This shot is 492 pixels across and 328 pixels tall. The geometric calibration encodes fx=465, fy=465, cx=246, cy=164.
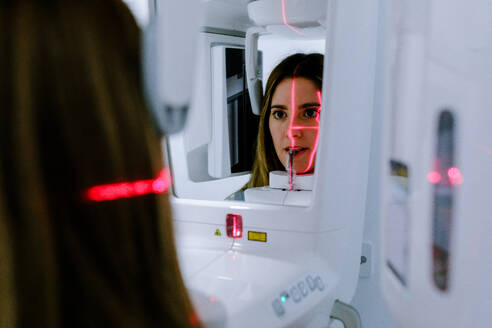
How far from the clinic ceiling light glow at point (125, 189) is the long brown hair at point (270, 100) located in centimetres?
112

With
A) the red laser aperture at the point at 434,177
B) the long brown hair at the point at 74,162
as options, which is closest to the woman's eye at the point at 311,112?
the red laser aperture at the point at 434,177

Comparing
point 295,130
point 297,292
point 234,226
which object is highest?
point 295,130

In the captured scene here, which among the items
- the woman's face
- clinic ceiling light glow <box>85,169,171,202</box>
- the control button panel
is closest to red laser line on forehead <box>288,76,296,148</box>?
the woman's face

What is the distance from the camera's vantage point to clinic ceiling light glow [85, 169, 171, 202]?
1.41ft

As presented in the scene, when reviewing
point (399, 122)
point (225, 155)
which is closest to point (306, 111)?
point (225, 155)

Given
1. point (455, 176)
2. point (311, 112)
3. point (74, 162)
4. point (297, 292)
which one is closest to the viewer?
point (74, 162)

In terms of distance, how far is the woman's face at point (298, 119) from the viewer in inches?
59.2

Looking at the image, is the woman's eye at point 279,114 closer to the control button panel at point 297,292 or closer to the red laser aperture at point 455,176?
the control button panel at point 297,292

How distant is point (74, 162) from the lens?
1.37ft

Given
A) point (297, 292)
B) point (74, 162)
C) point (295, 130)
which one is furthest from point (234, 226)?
point (74, 162)

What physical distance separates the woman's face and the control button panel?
1.48ft

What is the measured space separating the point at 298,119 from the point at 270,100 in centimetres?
14

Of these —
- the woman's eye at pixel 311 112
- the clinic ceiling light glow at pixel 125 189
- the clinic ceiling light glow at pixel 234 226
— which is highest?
the woman's eye at pixel 311 112

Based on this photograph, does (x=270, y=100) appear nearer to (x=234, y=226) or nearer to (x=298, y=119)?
(x=298, y=119)
